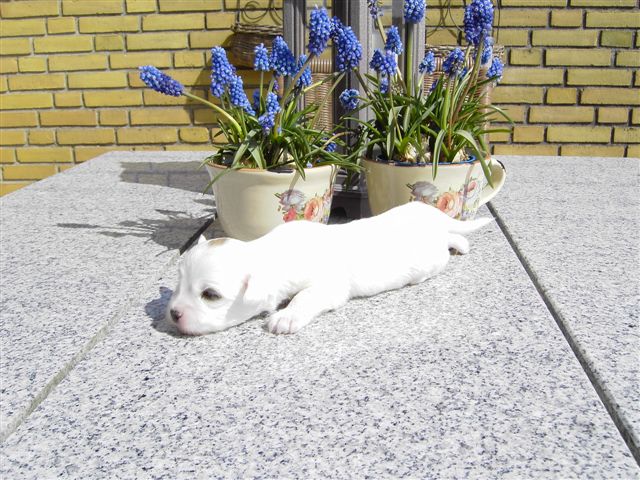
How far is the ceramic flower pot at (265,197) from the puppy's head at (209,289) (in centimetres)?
32

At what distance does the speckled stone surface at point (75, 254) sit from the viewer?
876mm

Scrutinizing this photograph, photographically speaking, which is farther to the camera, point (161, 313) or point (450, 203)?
point (450, 203)

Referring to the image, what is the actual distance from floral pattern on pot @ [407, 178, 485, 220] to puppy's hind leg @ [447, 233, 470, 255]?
7 cm

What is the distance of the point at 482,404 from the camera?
73 cm

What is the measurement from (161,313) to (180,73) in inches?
81.2

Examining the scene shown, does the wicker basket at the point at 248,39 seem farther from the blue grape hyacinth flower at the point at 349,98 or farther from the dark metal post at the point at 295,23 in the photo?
the blue grape hyacinth flower at the point at 349,98

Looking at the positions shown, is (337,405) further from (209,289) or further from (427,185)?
(427,185)

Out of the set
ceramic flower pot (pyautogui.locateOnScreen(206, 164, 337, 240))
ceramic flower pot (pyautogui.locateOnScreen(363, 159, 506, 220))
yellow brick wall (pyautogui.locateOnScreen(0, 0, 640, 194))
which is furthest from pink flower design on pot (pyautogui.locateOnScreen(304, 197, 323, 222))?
yellow brick wall (pyautogui.locateOnScreen(0, 0, 640, 194))

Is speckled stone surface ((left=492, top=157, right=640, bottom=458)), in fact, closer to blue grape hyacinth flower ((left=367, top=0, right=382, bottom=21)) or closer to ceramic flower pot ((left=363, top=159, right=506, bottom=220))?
ceramic flower pot ((left=363, top=159, right=506, bottom=220))

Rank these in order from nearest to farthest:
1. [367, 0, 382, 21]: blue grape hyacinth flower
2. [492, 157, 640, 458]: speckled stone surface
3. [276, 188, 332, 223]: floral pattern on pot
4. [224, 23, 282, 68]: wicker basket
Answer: [492, 157, 640, 458]: speckled stone surface < [276, 188, 332, 223]: floral pattern on pot < [367, 0, 382, 21]: blue grape hyacinth flower < [224, 23, 282, 68]: wicker basket

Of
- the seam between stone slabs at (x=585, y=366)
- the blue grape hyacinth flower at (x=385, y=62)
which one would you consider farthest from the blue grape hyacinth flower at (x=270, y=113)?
the seam between stone slabs at (x=585, y=366)

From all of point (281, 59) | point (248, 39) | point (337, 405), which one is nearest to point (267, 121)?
point (281, 59)

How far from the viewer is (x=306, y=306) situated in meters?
0.96

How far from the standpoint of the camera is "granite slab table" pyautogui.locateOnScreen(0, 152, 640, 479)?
644 mm
